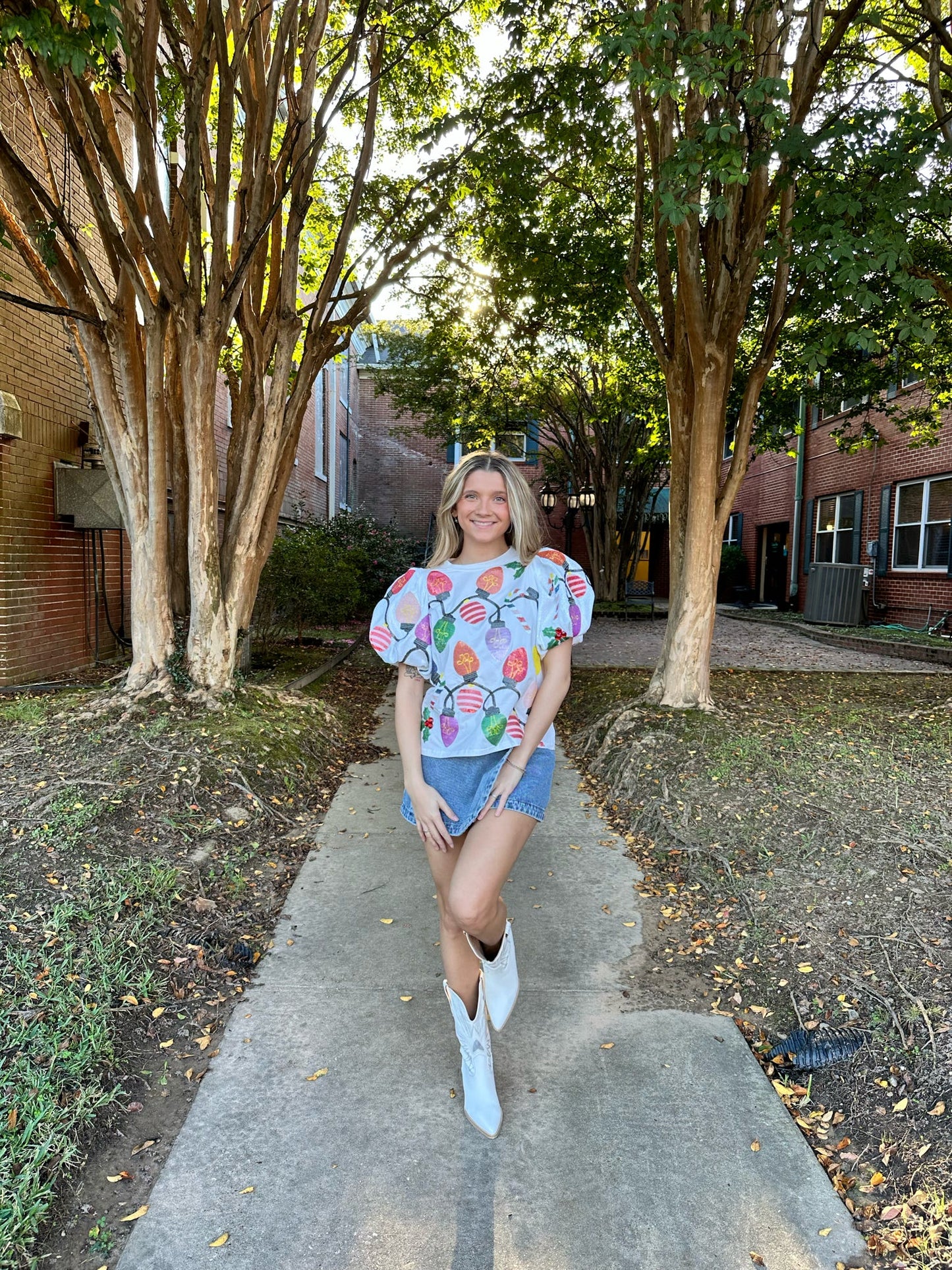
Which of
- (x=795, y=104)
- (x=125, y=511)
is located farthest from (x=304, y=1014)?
(x=795, y=104)

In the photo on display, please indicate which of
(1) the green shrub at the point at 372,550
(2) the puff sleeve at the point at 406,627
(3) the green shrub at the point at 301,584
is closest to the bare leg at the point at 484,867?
(2) the puff sleeve at the point at 406,627

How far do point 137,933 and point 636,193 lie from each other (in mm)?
6619

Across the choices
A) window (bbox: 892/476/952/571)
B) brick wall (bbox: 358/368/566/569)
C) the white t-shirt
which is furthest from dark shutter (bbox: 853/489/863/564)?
the white t-shirt

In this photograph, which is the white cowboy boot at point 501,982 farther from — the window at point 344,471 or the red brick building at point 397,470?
the red brick building at point 397,470

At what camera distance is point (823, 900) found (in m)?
3.56

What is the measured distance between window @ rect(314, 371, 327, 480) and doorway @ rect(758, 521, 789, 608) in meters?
12.4

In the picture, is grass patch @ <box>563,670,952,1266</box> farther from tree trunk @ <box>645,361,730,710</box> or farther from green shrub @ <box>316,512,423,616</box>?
green shrub @ <box>316,512,423,616</box>

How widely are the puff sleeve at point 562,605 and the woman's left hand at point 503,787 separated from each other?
0.37 meters

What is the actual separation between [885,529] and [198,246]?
1422 cm

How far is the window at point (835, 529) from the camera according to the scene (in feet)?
58.3

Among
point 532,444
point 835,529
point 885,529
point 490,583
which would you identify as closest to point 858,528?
point 835,529

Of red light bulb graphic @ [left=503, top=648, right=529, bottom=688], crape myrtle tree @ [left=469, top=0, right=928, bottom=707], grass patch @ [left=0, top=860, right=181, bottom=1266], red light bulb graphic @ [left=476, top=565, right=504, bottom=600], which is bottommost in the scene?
grass patch @ [left=0, top=860, right=181, bottom=1266]

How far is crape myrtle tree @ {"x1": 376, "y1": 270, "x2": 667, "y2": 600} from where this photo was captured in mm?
14305

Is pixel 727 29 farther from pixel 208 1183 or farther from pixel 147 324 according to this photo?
pixel 208 1183
